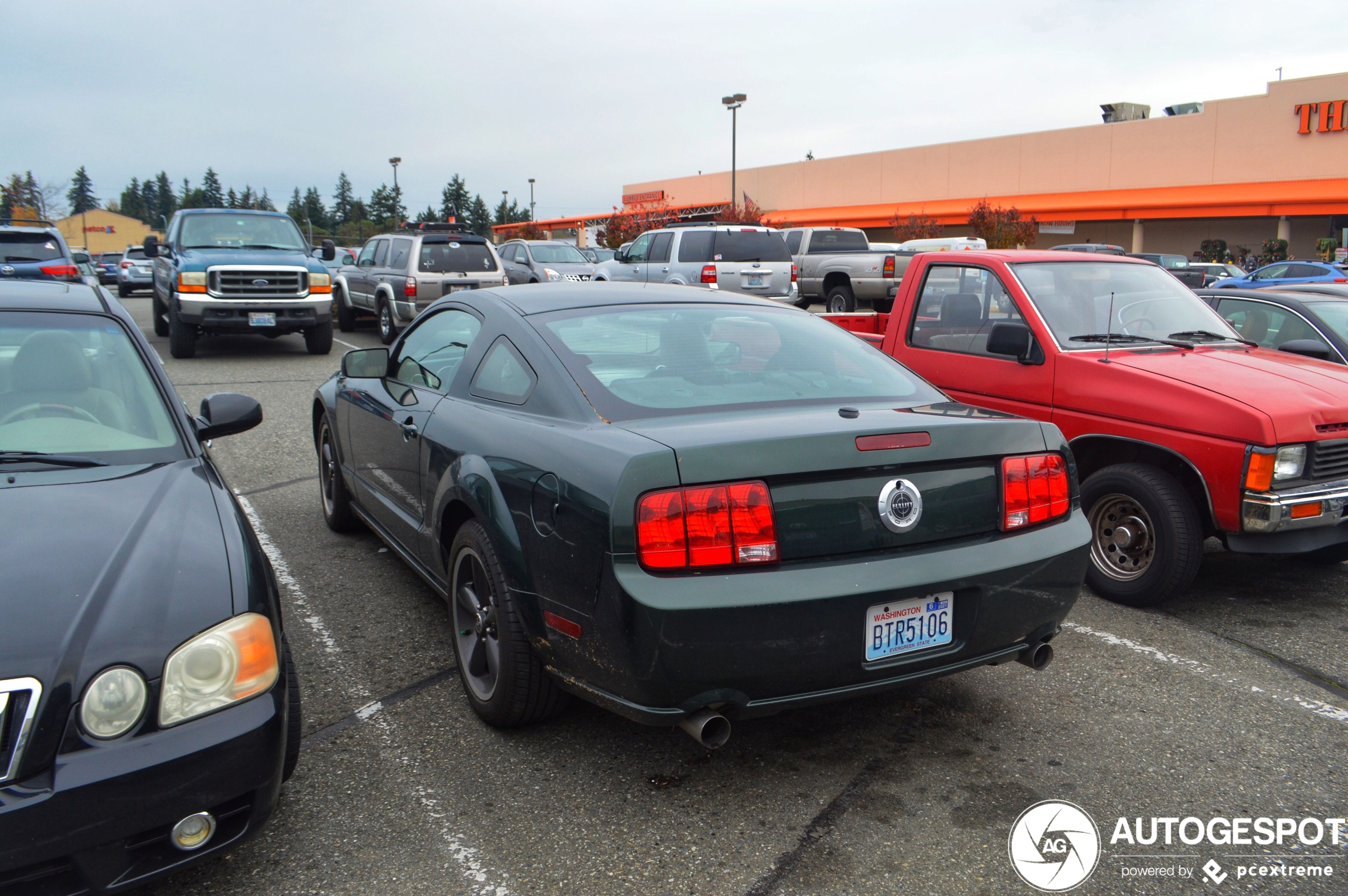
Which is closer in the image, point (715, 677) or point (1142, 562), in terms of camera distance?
point (715, 677)

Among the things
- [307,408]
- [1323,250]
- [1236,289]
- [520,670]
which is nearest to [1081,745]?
[520,670]

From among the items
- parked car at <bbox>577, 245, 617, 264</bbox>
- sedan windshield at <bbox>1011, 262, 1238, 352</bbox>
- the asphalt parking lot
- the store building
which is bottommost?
the asphalt parking lot

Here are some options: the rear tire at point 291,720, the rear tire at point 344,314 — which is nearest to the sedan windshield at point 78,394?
the rear tire at point 291,720

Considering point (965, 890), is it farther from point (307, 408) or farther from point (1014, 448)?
point (307, 408)

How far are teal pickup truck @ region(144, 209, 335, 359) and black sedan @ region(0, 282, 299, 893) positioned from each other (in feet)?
36.9

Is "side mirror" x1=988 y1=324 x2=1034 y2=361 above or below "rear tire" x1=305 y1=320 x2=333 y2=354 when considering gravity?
above

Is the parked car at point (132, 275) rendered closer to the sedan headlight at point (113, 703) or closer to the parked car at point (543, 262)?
the parked car at point (543, 262)

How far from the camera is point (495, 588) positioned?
324 centimetres

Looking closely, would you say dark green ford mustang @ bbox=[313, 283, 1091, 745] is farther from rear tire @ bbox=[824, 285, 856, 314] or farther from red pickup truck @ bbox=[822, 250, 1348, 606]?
rear tire @ bbox=[824, 285, 856, 314]

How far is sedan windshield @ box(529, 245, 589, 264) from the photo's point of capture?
20281mm

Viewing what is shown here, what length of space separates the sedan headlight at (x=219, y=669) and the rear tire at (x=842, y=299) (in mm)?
17998

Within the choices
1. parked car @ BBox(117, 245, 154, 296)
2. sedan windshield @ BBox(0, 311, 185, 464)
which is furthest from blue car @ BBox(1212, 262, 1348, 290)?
parked car @ BBox(117, 245, 154, 296)

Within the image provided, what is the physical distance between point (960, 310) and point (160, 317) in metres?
14.6

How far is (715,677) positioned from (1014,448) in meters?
1.28
